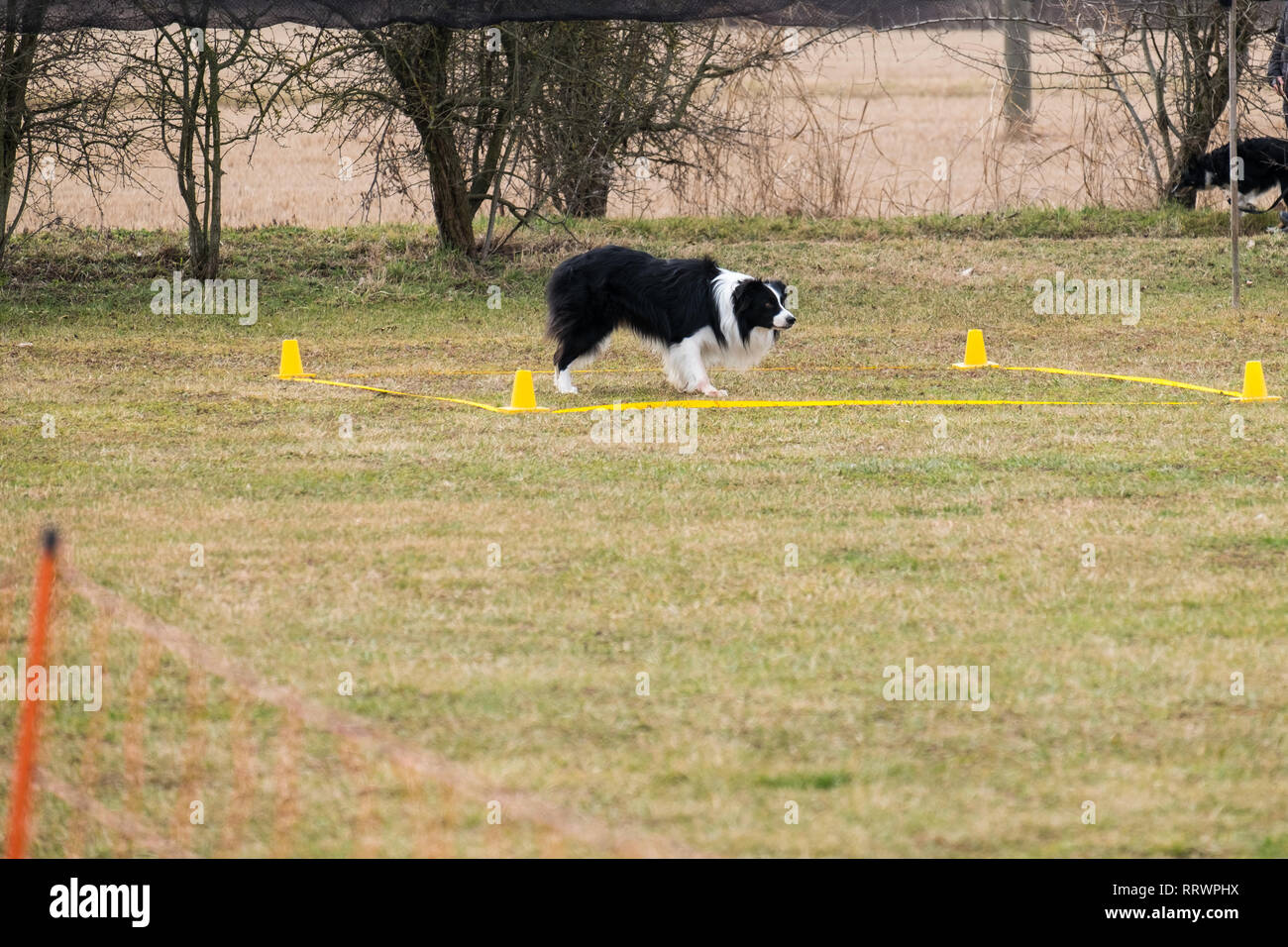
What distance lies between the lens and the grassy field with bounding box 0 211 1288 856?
4.46 m

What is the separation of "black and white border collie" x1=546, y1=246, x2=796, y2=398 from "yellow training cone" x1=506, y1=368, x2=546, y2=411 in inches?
28.5

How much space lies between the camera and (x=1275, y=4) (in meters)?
18.5

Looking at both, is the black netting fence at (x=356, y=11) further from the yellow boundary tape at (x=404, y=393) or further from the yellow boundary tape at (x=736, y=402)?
the yellow boundary tape at (x=404, y=393)

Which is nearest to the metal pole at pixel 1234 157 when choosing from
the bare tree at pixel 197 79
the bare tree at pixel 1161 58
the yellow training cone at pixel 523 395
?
the bare tree at pixel 1161 58

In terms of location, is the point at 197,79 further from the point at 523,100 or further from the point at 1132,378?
the point at 1132,378

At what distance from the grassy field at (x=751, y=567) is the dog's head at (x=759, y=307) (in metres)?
0.55

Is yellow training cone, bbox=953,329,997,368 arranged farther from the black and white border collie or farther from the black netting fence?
the black netting fence

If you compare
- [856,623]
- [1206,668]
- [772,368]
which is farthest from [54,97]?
[1206,668]

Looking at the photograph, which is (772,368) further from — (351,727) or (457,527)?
(351,727)

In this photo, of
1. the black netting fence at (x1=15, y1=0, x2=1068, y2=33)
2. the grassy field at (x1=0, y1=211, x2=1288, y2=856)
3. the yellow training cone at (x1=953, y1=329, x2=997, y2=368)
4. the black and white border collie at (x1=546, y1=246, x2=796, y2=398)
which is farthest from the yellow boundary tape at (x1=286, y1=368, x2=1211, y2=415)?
the black netting fence at (x1=15, y1=0, x2=1068, y2=33)

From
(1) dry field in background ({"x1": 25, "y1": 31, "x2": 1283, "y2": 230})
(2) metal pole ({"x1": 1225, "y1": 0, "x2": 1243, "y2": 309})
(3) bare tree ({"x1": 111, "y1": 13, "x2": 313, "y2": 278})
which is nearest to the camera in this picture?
(2) metal pole ({"x1": 1225, "y1": 0, "x2": 1243, "y2": 309})

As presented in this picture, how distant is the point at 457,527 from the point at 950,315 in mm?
9067

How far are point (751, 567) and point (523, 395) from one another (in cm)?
443

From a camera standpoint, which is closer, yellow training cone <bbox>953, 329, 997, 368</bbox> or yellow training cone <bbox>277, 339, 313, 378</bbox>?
yellow training cone <bbox>277, 339, 313, 378</bbox>
